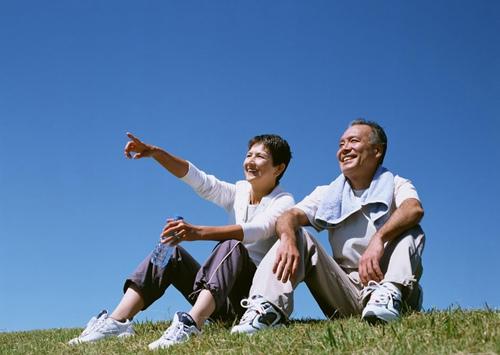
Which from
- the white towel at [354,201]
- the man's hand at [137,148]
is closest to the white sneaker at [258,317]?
the white towel at [354,201]

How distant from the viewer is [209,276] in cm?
634

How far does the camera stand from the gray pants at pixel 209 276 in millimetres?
6371

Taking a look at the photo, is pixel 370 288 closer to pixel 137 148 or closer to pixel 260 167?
pixel 260 167

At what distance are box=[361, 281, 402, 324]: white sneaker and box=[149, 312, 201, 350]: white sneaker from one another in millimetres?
1594

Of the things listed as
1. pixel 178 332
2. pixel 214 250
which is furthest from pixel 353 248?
pixel 178 332

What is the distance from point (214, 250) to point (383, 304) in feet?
5.88

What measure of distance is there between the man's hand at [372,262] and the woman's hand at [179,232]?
5.13 feet

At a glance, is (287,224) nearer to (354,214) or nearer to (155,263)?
(354,214)

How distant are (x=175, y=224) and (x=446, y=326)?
102 inches

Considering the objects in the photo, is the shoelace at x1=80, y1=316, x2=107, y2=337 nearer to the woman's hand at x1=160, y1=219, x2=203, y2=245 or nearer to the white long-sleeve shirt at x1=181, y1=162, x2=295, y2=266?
the woman's hand at x1=160, y1=219, x2=203, y2=245

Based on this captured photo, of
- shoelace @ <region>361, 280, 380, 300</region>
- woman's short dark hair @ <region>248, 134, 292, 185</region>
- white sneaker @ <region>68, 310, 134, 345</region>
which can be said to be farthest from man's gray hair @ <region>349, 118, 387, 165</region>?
white sneaker @ <region>68, 310, 134, 345</region>

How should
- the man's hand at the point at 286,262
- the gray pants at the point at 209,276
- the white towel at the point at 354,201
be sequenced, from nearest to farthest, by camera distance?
the man's hand at the point at 286,262
the gray pants at the point at 209,276
the white towel at the point at 354,201

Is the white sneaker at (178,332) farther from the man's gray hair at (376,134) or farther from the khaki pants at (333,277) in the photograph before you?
the man's gray hair at (376,134)

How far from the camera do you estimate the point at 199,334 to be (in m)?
6.13
